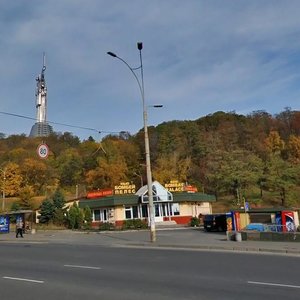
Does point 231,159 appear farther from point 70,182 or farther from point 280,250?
point 280,250

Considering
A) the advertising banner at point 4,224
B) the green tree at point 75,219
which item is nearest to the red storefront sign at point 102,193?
the green tree at point 75,219

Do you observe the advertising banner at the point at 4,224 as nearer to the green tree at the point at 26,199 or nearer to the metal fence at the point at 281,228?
the metal fence at the point at 281,228

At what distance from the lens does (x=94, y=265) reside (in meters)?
15.8

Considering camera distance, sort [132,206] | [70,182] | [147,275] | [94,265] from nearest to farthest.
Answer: [147,275] < [94,265] < [132,206] < [70,182]

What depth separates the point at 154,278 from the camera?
12070mm

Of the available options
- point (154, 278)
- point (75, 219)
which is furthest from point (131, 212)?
point (154, 278)

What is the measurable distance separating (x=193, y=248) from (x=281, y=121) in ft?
415

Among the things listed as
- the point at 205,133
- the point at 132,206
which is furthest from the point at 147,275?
the point at 205,133

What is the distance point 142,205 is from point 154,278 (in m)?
47.6

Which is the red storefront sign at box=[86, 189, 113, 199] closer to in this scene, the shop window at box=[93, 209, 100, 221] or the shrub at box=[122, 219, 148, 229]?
the shop window at box=[93, 209, 100, 221]

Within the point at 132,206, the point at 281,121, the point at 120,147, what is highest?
the point at 281,121

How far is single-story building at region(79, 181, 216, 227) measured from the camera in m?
57.9

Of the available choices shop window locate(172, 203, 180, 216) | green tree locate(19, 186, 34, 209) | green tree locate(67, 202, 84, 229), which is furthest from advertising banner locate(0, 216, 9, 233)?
green tree locate(19, 186, 34, 209)

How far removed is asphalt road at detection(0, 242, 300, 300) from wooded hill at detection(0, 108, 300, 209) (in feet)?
230
